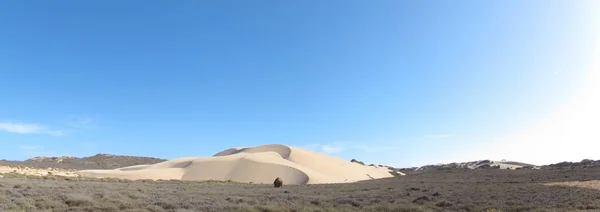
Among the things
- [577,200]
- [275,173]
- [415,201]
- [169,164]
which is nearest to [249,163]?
[275,173]

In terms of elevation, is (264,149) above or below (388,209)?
above

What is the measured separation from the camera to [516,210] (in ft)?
52.2

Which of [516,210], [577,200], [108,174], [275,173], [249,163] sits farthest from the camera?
[249,163]

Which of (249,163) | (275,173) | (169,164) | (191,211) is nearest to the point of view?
(191,211)

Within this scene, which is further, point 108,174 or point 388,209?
point 108,174

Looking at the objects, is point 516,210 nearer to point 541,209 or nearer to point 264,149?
point 541,209

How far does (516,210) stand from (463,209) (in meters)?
1.98

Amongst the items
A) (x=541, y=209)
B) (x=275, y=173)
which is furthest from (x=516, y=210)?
(x=275, y=173)

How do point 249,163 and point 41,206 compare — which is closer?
point 41,206

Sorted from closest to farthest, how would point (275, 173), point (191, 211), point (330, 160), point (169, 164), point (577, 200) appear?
point (191, 211) → point (577, 200) → point (275, 173) → point (169, 164) → point (330, 160)

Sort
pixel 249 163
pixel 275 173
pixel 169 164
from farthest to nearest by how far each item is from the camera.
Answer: pixel 169 164 → pixel 249 163 → pixel 275 173

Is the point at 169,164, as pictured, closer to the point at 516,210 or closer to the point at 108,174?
the point at 108,174

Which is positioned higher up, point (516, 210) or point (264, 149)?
point (264, 149)

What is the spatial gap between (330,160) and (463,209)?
6382cm
